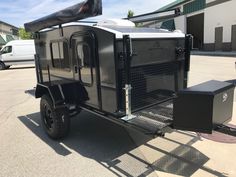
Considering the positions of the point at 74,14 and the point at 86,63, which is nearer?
the point at 74,14

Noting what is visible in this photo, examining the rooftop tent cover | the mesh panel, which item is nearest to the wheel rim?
the rooftop tent cover

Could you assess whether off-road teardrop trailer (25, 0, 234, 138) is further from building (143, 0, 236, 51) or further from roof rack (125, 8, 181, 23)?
building (143, 0, 236, 51)

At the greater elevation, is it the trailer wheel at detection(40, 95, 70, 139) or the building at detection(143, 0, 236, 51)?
the building at detection(143, 0, 236, 51)

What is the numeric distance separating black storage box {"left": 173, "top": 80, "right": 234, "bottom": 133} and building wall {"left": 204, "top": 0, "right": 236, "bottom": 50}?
87.3 feet

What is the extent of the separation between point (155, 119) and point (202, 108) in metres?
0.93

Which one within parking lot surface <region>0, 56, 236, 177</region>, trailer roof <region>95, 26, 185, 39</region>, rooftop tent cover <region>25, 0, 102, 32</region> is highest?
rooftop tent cover <region>25, 0, 102, 32</region>

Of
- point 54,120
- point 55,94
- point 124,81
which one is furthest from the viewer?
point 55,94

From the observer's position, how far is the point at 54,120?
504 centimetres

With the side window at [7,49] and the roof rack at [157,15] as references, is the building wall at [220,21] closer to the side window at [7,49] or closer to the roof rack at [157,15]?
the side window at [7,49]

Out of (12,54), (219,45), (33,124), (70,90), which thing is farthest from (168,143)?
(219,45)

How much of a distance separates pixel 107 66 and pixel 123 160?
155 cm

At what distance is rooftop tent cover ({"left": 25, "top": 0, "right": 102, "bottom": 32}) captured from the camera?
402 cm

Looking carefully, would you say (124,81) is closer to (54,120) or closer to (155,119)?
(155,119)

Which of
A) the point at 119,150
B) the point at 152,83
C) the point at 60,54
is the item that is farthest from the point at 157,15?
the point at 119,150
